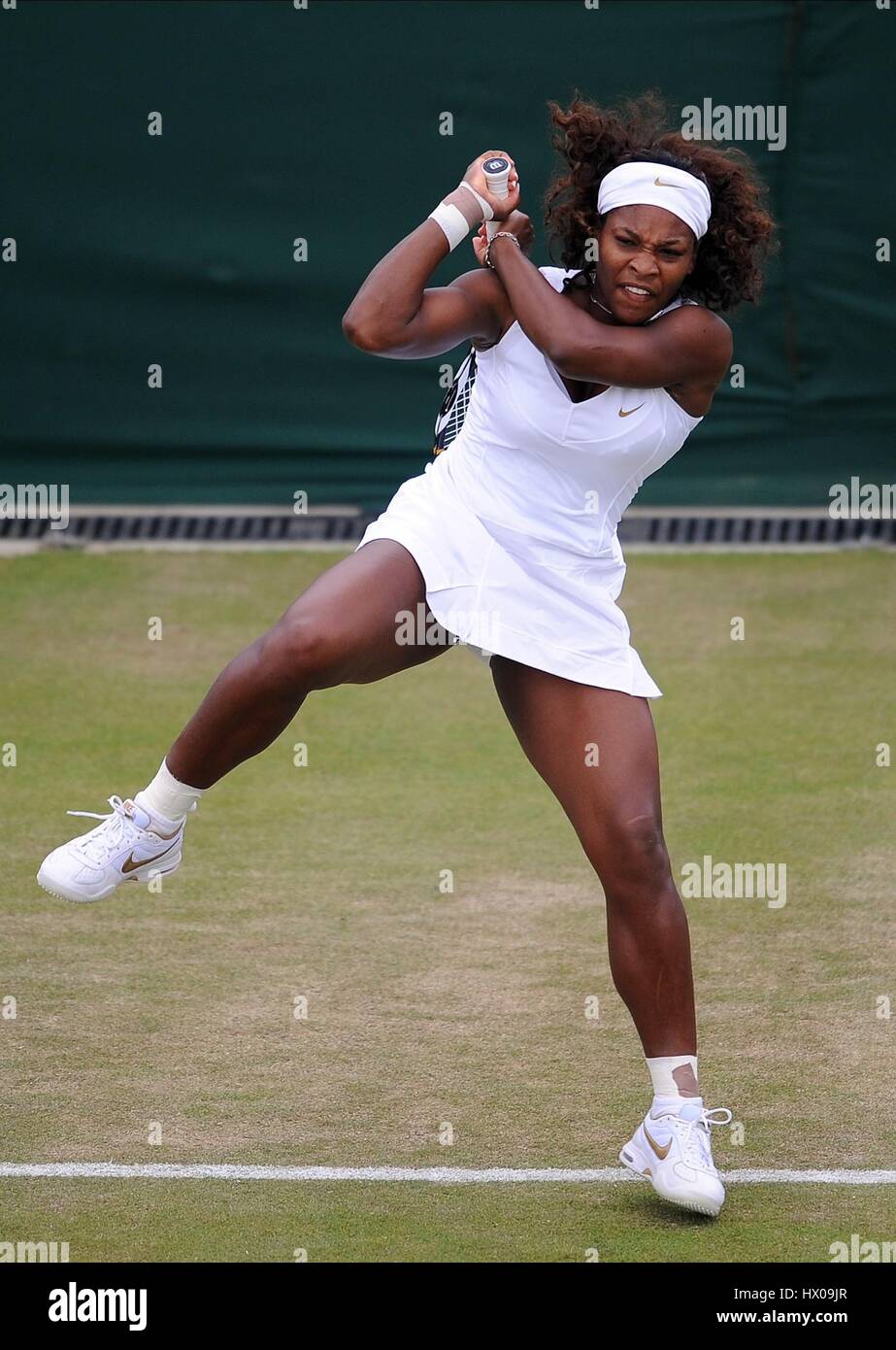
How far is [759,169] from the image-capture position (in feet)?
30.1

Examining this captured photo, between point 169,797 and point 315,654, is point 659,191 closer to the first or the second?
point 315,654

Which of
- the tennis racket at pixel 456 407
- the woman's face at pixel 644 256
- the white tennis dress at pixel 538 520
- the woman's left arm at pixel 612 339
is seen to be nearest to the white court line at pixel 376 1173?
the white tennis dress at pixel 538 520

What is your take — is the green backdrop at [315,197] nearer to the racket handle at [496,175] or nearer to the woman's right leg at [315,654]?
the racket handle at [496,175]

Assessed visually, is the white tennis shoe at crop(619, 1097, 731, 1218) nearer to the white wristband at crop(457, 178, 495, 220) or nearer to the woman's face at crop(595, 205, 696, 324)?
the woman's face at crop(595, 205, 696, 324)

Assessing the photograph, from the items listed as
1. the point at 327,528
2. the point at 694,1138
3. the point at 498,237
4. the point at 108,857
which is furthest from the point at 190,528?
the point at 694,1138

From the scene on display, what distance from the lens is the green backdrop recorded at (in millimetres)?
9109

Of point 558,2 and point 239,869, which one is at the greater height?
point 558,2

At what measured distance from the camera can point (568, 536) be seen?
3.86 meters

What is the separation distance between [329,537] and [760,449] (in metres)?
2.13

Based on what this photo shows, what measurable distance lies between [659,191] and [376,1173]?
6.58 ft

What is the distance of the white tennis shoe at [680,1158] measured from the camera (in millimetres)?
3703

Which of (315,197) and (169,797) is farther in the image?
(315,197)

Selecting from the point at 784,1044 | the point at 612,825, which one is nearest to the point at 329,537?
the point at 784,1044
